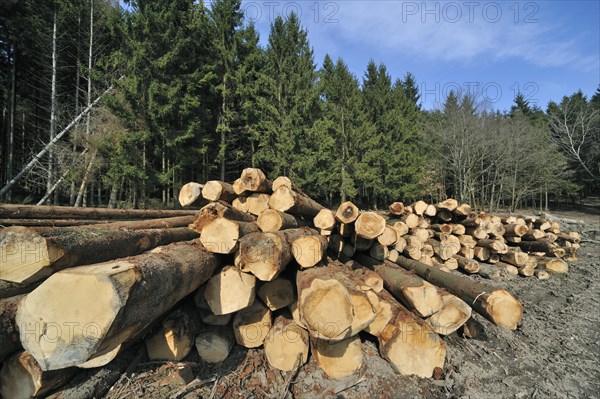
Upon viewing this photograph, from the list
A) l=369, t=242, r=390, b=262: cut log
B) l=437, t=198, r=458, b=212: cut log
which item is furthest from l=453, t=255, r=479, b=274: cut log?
l=369, t=242, r=390, b=262: cut log

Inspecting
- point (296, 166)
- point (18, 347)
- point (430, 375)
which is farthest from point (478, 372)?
point (296, 166)

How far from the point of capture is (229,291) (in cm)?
244

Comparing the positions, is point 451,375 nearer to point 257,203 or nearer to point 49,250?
point 257,203

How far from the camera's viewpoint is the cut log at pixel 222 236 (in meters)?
2.47

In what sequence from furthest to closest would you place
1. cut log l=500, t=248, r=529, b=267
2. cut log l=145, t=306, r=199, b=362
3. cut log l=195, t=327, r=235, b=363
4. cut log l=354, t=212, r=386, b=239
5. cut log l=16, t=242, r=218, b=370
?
cut log l=500, t=248, r=529, b=267 → cut log l=354, t=212, r=386, b=239 → cut log l=195, t=327, r=235, b=363 → cut log l=145, t=306, r=199, b=362 → cut log l=16, t=242, r=218, b=370

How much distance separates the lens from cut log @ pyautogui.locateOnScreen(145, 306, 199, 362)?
7.88 feet

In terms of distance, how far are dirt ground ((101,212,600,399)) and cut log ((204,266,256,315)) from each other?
57 cm

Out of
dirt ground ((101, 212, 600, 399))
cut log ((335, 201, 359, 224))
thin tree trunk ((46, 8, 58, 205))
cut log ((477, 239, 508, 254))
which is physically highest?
thin tree trunk ((46, 8, 58, 205))

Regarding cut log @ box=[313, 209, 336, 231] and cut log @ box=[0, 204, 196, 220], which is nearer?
cut log @ box=[0, 204, 196, 220]

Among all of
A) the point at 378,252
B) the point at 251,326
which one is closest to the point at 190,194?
the point at 251,326

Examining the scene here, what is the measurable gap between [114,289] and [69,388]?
120 centimetres

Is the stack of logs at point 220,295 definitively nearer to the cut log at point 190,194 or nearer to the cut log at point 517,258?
the cut log at point 190,194

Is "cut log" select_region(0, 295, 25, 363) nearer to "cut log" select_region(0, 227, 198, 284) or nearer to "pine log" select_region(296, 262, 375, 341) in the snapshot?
"cut log" select_region(0, 227, 198, 284)

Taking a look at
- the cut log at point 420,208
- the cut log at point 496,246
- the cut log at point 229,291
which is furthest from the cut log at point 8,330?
the cut log at point 496,246
